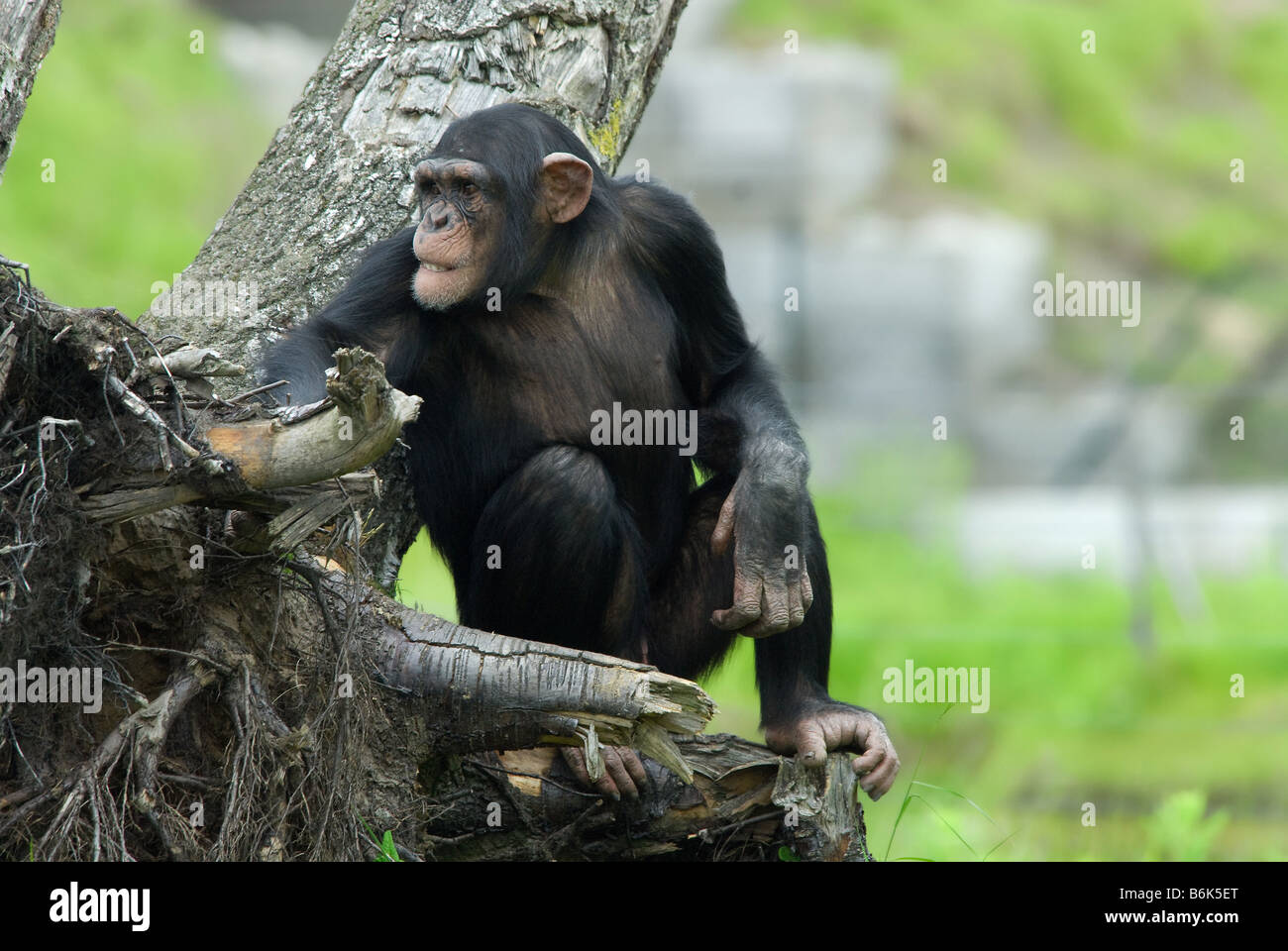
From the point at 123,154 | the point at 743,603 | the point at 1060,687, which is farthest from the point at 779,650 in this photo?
the point at 123,154

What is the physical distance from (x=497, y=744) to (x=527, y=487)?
2.70 ft

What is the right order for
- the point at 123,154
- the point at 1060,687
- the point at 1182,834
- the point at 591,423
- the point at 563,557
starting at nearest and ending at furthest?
the point at 563,557
the point at 591,423
the point at 1182,834
the point at 1060,687
the point at 123,154

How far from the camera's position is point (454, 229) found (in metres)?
4.32

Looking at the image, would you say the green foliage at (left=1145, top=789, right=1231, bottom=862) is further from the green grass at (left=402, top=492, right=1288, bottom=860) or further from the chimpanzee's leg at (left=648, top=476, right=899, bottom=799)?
the green grass at (left=402, top=492, right=1288, bottom=860)

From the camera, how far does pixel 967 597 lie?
12469 mm

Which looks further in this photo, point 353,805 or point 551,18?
point 551,18

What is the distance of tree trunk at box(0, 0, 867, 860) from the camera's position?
3020 mm

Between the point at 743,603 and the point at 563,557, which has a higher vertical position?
the point at 563,557

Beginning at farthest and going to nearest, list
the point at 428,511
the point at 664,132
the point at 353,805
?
the point at 664,132
the point at 428,511
the point at 353,805

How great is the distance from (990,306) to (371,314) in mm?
14567

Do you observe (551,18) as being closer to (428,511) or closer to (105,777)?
(428,511)

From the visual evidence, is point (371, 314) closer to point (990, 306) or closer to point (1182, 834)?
point (1182, 834)

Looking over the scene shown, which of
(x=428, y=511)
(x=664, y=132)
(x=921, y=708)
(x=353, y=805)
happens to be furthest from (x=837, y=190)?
(x=353, y=805)

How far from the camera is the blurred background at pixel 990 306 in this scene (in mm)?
10812
